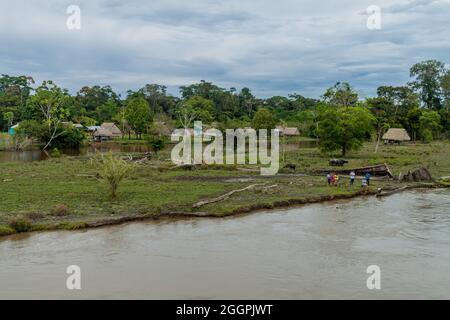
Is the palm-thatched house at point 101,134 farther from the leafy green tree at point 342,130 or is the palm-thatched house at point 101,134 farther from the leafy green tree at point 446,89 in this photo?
the leafy green tree at point 446,89

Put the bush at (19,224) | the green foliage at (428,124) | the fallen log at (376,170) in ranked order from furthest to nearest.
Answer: the green foliage at (428,124), the fallen log at (376,170), the bush at (19,224)

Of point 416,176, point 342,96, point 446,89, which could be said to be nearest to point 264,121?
point 342,96

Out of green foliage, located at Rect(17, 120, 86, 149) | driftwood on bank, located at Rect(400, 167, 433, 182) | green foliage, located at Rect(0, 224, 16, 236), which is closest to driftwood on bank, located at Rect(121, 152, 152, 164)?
green foliage, located at Rect(17, 120, 86, 149)

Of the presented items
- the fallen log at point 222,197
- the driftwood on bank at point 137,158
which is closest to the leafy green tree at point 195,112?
the driftwood on bank at point 137,158

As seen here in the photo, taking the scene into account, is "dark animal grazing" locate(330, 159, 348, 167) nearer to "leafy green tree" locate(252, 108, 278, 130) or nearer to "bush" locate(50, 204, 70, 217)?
"bush" locate(50, 204, 70, 217)

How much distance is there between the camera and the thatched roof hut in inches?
2511

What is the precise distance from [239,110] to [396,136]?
121ft

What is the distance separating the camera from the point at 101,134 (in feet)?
226

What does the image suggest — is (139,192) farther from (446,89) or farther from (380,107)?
(446,89)

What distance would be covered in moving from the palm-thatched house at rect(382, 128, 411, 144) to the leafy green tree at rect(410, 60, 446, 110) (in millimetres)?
25999

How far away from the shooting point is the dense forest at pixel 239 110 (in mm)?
44156

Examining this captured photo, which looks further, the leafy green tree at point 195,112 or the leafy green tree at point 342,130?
the leafy green tree at point 195,112

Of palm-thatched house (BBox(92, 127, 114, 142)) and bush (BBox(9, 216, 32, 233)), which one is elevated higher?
palm-thatched house (BBox(92, 127, 114, 142))

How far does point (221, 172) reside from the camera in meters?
30.9
